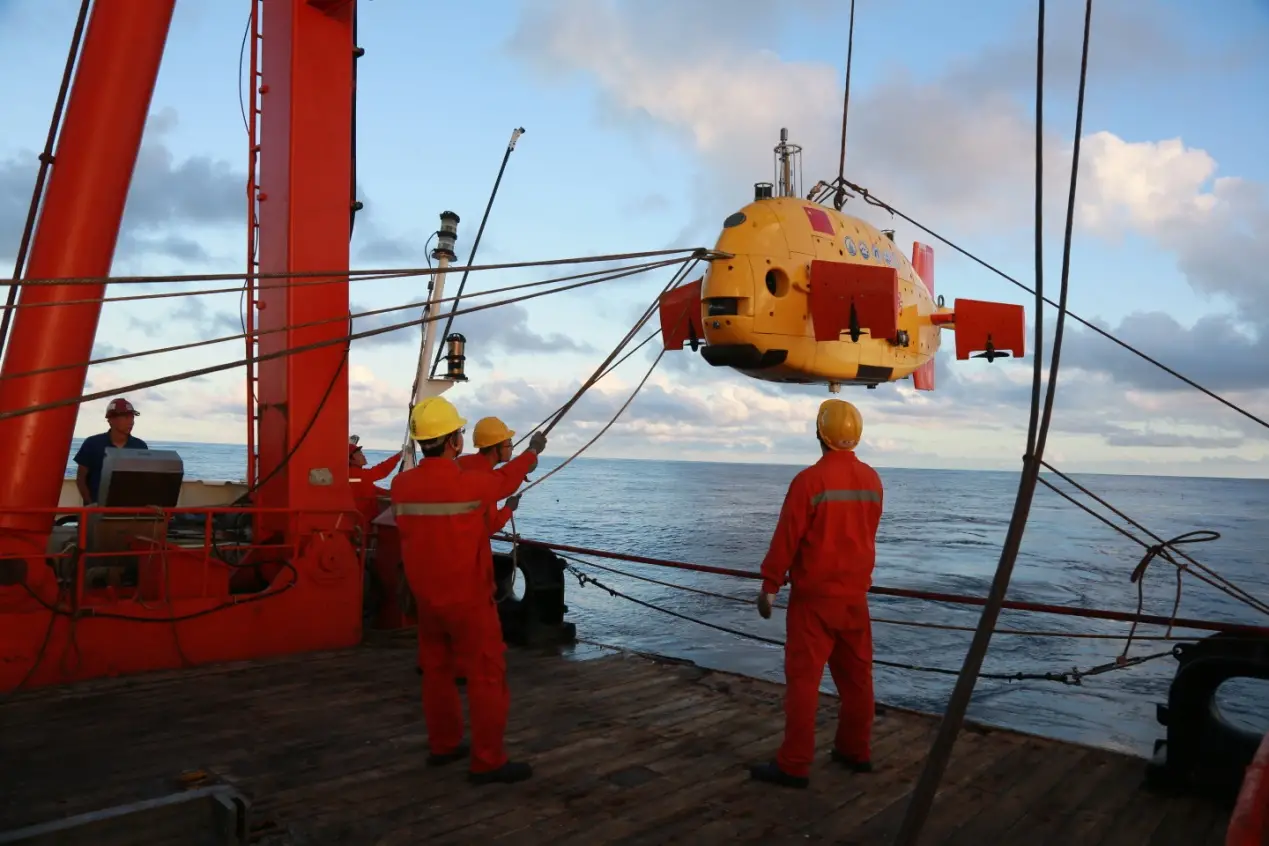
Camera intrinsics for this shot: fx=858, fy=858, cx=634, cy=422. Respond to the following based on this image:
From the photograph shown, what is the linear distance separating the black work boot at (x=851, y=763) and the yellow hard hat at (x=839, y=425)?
1.47m

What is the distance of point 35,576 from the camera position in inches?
201

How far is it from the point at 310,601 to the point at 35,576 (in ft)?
5.44

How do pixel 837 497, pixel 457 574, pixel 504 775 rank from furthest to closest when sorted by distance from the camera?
pixel 837 497
pixel 504 775
pixel 457 574

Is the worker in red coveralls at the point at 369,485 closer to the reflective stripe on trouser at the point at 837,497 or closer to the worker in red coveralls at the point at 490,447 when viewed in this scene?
the worker in red coveralls at the point at 490,447

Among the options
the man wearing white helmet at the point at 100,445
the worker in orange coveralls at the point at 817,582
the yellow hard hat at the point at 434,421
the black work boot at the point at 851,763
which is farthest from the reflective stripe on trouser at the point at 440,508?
the man wearing white helmet at the point at 100,445

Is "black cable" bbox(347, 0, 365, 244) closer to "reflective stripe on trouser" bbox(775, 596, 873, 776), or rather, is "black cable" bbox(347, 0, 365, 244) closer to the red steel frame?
the red steel frame

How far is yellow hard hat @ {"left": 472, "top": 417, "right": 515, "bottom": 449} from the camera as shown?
443cm

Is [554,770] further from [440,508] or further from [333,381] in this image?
[333,381]

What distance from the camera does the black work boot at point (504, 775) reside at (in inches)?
147

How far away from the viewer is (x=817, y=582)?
3.82 meters

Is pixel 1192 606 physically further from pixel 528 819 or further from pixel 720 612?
pixel 528 819

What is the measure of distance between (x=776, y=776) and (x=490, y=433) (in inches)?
84.7

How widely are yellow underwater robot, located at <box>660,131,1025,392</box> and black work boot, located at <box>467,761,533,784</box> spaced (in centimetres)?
310

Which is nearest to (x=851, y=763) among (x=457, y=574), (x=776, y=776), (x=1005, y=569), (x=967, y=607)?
(x=776, y=776)
